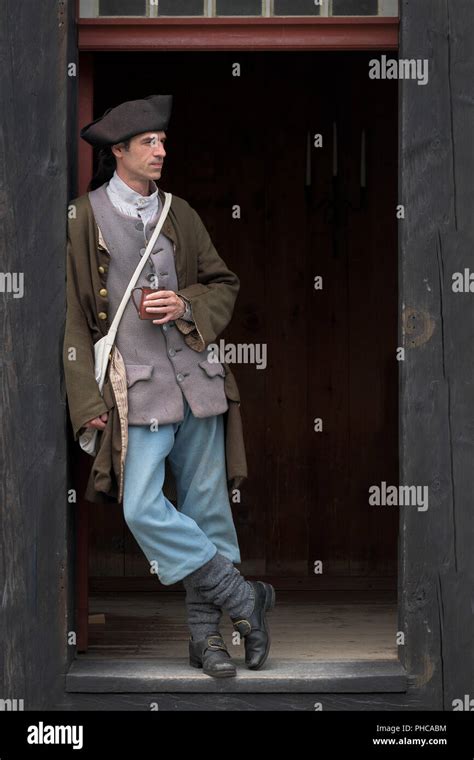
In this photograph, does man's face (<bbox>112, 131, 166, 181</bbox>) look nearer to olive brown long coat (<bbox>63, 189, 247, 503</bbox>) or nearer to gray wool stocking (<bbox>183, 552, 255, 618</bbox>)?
olive brown long coat (<bbox>63, 189, 247, 503</bbox>)

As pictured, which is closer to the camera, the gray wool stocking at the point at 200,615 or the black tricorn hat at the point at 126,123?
the black tricorn hat at the point at 126,123

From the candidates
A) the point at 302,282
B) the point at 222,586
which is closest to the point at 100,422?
the point at 222,586

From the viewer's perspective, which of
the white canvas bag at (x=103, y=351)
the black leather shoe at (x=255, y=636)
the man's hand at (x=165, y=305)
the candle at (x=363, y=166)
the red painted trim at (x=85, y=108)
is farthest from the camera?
the candle at (x=363, y=166)

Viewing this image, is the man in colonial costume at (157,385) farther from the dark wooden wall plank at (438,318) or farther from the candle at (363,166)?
the candle at (363,166)

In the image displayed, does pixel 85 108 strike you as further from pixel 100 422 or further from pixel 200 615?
pixel 200 615

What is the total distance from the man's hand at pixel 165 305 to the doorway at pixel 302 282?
274 cm

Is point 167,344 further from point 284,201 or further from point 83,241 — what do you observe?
point 284,201

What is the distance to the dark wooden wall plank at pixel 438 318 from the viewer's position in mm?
5938

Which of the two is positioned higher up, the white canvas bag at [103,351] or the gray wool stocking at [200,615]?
the white canvas bag at [103,351]

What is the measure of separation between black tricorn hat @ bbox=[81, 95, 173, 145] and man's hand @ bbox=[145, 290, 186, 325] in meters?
0.63

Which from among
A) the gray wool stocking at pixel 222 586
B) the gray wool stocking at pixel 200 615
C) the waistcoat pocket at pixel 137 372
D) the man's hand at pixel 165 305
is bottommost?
the gray wool stocking at pixel 200 615

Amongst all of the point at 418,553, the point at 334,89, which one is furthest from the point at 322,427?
the point at 418,553

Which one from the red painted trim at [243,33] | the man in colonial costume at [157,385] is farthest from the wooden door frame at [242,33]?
the man in colonial costume at [157,385]

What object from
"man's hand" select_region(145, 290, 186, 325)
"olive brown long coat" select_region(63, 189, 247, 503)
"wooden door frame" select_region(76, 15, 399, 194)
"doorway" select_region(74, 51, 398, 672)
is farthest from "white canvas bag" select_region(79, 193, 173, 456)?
"doorway" select_region(74, 51, 398, 672)
